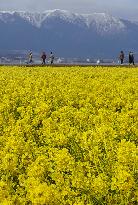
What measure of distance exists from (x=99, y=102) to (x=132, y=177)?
790 cm

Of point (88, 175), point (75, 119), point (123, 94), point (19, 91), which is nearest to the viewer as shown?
point (88, 175)

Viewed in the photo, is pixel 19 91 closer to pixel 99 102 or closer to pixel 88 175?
pixel 99 102

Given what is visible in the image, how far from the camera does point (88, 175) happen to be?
788 centimetres

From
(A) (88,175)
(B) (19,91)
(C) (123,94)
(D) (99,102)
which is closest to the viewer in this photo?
(A) (88,175)

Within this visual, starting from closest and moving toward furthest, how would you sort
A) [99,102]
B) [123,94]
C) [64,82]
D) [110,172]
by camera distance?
[110,172]
[99,102]
[123,94]
[64,82]

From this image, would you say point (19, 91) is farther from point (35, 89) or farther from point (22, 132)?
point (22, 132)

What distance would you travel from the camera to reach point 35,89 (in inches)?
762

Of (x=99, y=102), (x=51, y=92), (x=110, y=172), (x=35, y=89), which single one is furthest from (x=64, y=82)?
(x=110, y=172)

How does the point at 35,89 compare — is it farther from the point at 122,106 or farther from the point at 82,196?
the point at 82,196

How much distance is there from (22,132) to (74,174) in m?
3.35

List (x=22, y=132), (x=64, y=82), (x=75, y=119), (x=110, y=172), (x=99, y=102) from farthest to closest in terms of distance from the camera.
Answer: (x=64, y=82)
(x=99, y=102)
(x=75, y=119)
(x=22, y=132)
(x=110, y=172)

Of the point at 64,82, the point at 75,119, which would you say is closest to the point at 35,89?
the point at 64,82

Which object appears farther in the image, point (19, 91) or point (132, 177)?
point (19, 91)

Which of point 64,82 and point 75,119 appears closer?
point 75,119
